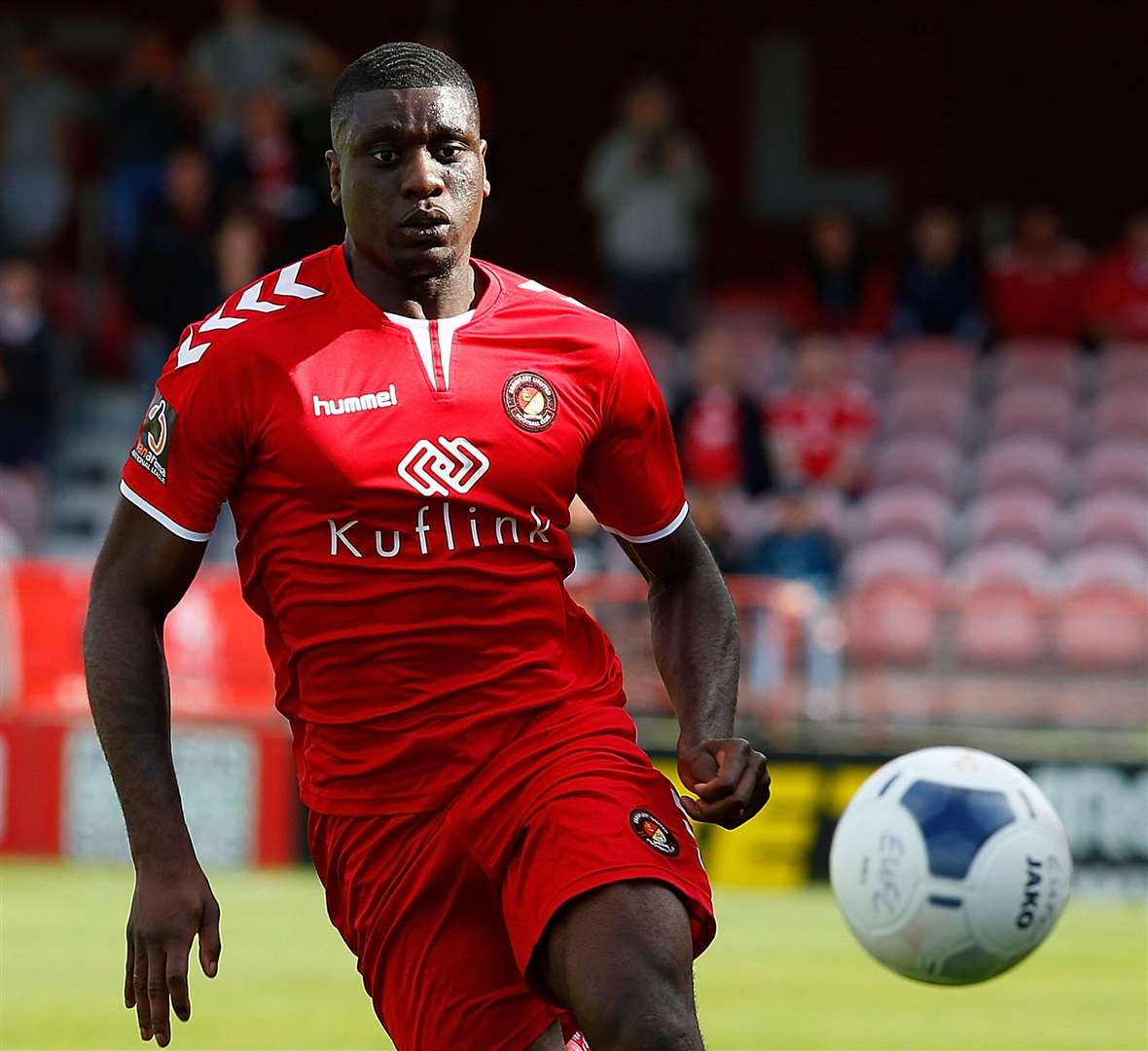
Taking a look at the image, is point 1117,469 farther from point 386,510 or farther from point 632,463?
point 386,510

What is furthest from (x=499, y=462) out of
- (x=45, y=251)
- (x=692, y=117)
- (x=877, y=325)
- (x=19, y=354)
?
(x=692, y=117)

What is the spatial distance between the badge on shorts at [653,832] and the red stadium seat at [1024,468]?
41.1 ft

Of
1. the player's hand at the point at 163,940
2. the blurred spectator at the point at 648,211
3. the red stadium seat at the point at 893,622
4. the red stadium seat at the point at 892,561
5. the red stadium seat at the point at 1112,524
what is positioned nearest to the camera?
the player's hand at the point at 163,940

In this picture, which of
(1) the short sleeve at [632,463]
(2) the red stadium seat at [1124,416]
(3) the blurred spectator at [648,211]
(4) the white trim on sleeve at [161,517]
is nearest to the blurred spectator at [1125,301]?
Answer: (2) the red stadium seat at [1124,416]

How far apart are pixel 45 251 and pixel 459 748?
1481 centimetres

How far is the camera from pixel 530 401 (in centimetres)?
452

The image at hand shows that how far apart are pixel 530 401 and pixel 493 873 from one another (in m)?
0.90

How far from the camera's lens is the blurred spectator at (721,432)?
48.9ft

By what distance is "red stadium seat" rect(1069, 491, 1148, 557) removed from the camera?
15.8 meters

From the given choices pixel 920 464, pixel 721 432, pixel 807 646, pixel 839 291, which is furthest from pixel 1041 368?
pixel 807 646

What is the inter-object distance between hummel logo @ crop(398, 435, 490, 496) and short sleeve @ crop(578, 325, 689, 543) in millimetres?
326

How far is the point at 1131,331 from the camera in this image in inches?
682

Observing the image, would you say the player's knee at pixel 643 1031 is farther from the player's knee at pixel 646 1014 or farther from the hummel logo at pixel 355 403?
the hummel logo at pixel 355 403

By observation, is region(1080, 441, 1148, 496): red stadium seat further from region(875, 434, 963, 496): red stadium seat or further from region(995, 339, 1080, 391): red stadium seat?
region(875, 434, 963, 496): red stadium seat
